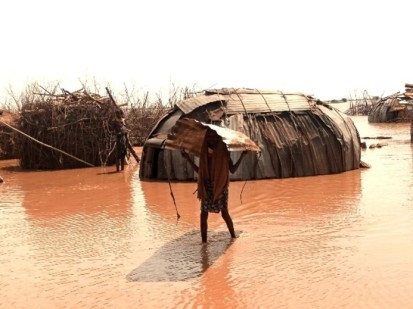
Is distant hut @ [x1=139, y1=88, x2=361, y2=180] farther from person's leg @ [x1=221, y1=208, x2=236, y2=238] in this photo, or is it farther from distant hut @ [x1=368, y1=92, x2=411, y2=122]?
distant hut @ [x1=368, y1=92, x2=411, y2=122]

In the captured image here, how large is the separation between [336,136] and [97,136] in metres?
6.97

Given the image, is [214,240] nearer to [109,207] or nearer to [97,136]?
[109,207]

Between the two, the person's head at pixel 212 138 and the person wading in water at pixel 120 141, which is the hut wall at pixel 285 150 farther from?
the person's head at pixel 212 138

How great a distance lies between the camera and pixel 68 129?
1502 centimetres

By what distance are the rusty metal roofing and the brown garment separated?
5135mm

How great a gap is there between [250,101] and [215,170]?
583cm

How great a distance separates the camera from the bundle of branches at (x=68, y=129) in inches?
591

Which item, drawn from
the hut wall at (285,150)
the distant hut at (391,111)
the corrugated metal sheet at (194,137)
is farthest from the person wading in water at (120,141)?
the distant hut at (391,111)

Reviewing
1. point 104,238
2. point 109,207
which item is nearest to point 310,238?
point 104,238

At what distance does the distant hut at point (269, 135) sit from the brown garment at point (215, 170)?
183 inches

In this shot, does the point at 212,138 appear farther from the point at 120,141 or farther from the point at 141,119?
the point at 141,119

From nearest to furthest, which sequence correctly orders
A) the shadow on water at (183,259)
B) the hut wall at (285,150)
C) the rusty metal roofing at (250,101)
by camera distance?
the shadow on water at (183,259), the hut wall at (285,150), the rusty metal roofing at (250,101)

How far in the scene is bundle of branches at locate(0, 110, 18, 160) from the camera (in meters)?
17.8

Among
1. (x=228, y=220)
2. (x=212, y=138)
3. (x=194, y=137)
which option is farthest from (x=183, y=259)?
(x=194, y=137)
